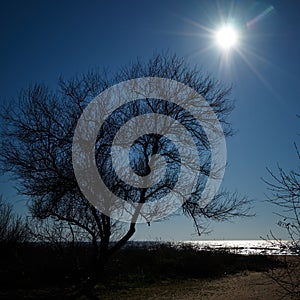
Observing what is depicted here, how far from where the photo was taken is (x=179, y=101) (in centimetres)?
1123

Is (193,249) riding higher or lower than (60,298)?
higher

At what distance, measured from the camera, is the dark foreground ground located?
13977mm

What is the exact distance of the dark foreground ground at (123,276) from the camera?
14.0m

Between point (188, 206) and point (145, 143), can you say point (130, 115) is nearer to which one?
point (145, 143)

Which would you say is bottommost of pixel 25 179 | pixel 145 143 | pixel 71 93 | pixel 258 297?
pixel 258 297

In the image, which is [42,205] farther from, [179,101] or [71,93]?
[179,101]

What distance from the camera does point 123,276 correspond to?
1923cm

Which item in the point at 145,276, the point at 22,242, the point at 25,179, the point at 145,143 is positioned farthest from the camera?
the point at 145,276

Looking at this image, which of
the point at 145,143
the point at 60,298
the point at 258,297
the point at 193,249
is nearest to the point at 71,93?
the point at 145,143

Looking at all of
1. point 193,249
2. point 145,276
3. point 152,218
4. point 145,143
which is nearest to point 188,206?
point 152,218

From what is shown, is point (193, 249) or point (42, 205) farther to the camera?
point (193, 249)

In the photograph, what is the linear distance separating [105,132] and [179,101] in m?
2.60

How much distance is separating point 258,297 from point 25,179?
9960 mm

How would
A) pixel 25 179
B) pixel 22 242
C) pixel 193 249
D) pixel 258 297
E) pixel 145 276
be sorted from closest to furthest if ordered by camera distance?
pixel 25 179
pixel 258 297
pixel 22 242
pixel 145 276
pixel 193 249
